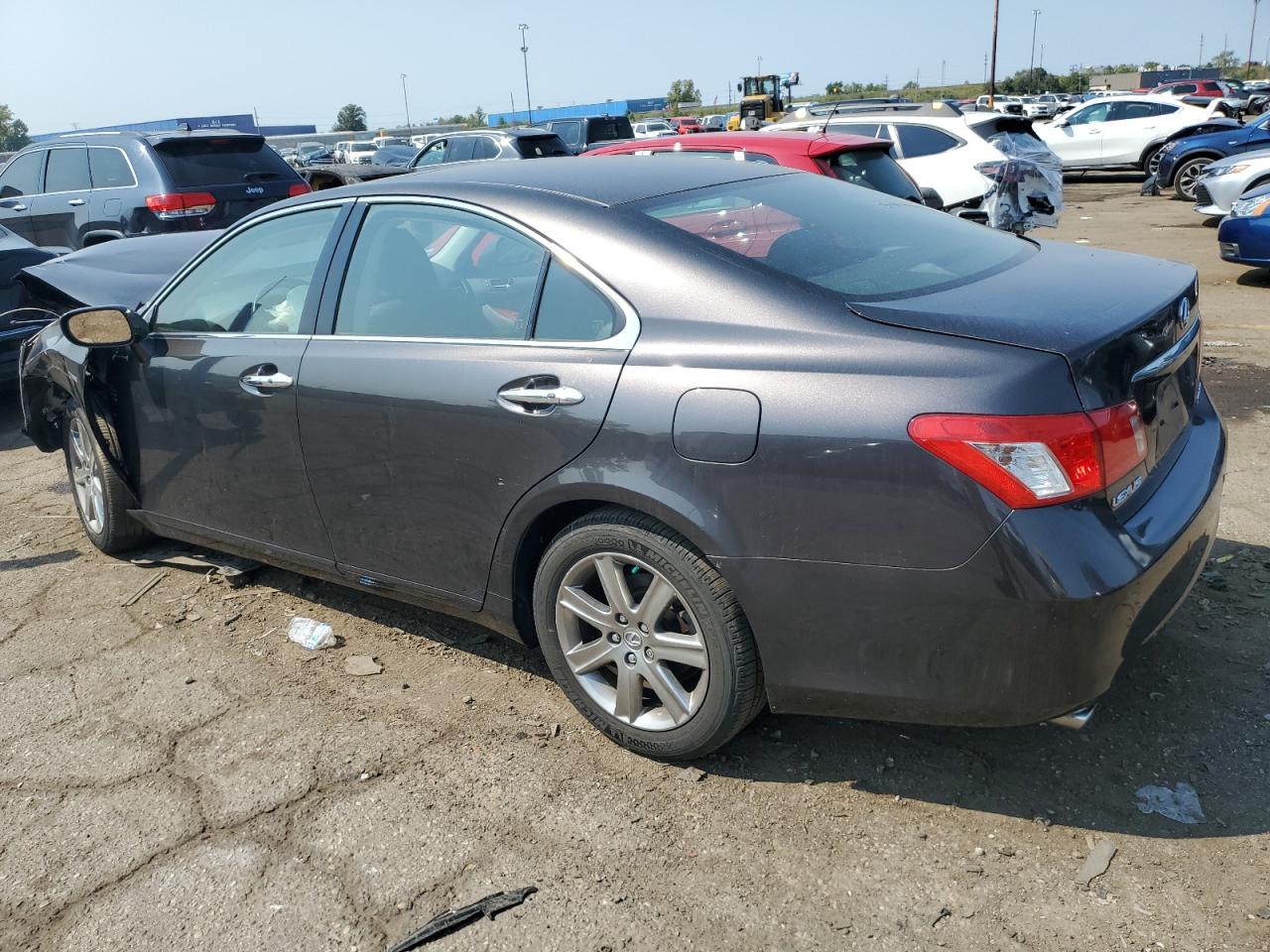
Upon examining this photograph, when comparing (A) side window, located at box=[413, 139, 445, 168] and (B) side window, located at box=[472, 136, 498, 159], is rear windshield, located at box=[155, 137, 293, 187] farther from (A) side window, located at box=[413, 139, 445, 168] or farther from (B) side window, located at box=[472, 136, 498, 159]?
(A) side window, located at box=[413, 139, 445, 168]

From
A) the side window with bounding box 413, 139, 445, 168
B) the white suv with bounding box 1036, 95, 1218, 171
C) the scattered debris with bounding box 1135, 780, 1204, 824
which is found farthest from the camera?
the white suv with bounding box 1036, 95, 1218, 171

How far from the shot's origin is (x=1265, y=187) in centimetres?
983

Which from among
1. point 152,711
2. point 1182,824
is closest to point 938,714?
point 1182,824

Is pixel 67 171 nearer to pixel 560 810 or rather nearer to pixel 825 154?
pixel 825 154

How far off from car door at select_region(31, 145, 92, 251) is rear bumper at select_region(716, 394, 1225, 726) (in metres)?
9.73

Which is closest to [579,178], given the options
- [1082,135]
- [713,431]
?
[713,431]

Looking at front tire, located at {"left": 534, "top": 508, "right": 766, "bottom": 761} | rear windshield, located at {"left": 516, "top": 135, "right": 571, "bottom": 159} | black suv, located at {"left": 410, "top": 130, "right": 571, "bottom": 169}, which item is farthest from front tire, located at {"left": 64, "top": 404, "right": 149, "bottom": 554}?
rear windshield, located at {"left": 516, "top": 135, "right": 571, "bottom": 159}

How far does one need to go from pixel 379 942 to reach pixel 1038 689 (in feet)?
5.25

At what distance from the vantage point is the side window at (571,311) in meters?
2.89

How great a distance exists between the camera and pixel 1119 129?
21.1 metres

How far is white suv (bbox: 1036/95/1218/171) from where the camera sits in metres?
20.7

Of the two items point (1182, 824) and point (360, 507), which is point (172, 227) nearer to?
point (360, 507)

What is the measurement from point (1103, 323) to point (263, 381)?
8.58ft

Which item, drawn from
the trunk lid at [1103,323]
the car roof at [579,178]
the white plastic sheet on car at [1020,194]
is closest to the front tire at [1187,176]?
the white plastic sheet on car at [1020,194]
